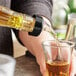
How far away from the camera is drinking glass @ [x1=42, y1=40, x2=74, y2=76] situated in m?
0.69

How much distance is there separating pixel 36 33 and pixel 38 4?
35 centimetres

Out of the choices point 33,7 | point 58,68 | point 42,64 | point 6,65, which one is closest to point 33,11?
point 33,7

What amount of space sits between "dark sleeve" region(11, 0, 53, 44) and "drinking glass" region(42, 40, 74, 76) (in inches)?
12.3

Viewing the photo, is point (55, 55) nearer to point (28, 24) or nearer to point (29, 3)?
point (28, 24)

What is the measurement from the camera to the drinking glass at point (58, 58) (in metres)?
0.69

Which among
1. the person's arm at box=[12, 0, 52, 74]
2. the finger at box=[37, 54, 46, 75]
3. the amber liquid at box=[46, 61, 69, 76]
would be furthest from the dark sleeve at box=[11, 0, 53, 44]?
the amber liquid at box=[46, 61, 69, 76]

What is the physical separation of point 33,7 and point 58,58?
359 millimetres

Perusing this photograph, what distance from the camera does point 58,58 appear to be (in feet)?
2.34

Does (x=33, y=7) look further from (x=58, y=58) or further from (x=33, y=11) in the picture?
(x=58, y=58)

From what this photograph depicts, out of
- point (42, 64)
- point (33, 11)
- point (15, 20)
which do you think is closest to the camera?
point (15, 20)

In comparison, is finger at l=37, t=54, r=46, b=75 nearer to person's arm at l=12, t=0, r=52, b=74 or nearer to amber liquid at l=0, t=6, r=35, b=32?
person's arm at l=12, t=0, r=52, b=74

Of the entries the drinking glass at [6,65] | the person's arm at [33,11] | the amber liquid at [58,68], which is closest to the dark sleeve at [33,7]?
the person's arm at [33,11]

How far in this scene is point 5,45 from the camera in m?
1.04

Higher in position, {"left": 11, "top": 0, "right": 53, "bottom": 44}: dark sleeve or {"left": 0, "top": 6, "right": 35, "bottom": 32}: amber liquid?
{"left": 11, "top": 0, "right": 53, "bottom": 44}: dark sleeve
